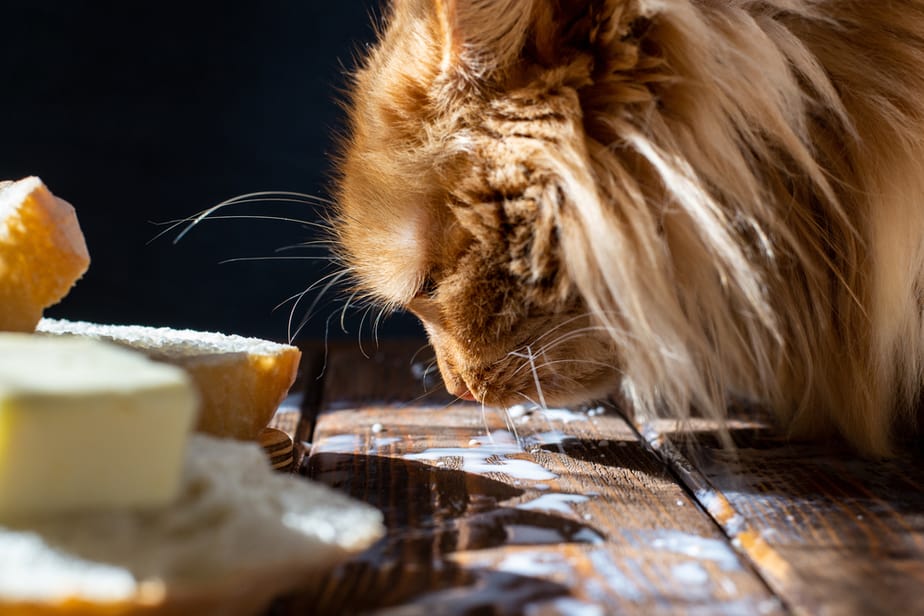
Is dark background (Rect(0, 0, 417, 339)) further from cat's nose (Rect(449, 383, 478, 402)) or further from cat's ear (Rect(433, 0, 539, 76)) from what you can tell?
cat's ear (Rect(433, 0, 539, 76))

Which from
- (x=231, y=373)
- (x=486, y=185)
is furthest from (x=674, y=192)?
(x=231, y=373)

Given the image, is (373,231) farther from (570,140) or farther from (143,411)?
(143,411)

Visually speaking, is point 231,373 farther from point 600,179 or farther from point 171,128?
point 171,128

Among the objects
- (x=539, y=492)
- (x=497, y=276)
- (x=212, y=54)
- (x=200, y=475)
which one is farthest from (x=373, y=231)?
(x=212, y=54)

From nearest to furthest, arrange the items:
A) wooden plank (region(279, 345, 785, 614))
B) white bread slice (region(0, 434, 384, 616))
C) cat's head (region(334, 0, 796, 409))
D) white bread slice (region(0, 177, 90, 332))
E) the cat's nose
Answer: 1. white bread slice (region(0, 434, 384, 616))
2. wooden plank (region(279, 345, 785, 614))
3. white bread slice (region(0, 177, 90, 332))
4. cat's head (region(334, 0, 796, 409))
5. the cat's nose

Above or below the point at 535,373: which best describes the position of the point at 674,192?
above

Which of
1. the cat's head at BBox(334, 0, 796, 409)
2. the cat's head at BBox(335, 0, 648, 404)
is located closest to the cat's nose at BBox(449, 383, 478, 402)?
the cat's head at BBox(335, 0, 648, 404)
